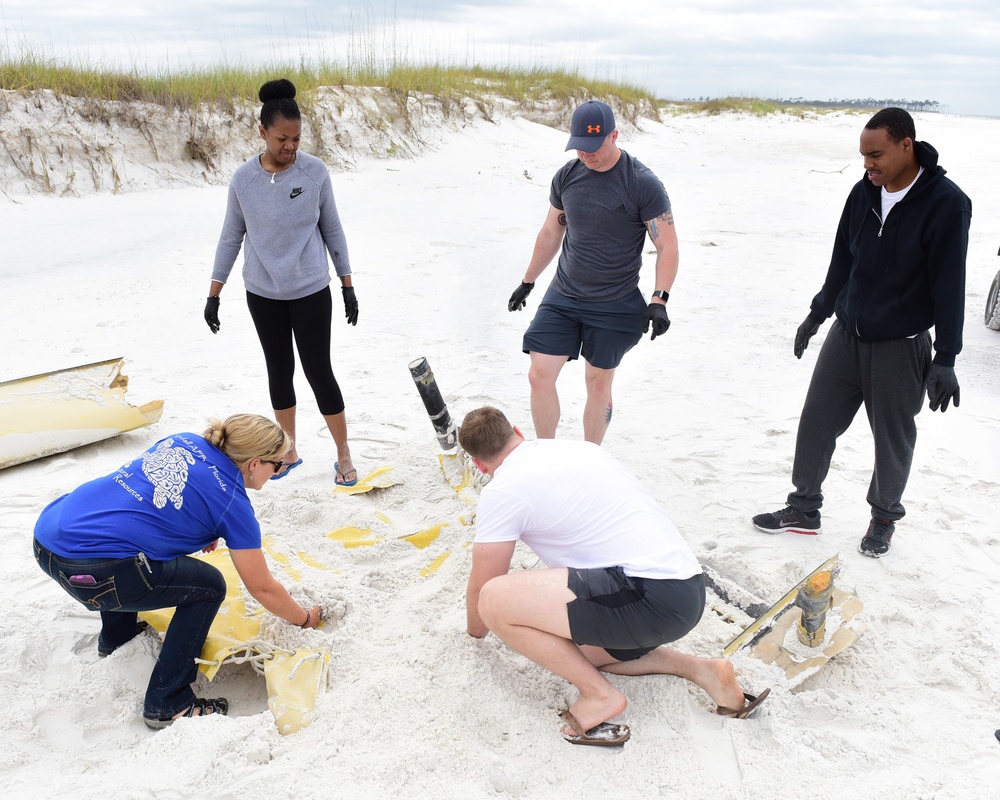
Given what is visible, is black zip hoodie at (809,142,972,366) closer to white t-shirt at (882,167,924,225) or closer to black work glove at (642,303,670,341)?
white t-shirt at (882,167,924,225)

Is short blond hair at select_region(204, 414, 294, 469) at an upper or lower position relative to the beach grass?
lower

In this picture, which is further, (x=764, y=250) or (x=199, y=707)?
(x=764, y=250)

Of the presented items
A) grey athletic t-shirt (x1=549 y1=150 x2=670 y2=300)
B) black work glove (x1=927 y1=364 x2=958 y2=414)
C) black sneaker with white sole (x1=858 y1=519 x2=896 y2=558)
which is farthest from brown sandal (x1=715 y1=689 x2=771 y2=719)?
grey athletic t-shirt (x1=549 y1=150 x2=670 y2=300)

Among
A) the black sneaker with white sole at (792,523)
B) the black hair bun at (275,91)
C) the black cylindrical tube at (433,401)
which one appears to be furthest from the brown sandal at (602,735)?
the black hair bun at (275,91)

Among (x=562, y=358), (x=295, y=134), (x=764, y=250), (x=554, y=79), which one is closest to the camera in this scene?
(x=295, y=134)

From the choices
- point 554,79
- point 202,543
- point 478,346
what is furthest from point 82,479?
point 554,79

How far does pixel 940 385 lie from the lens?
2766 mm

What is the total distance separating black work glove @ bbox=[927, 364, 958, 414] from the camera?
2.75 meters

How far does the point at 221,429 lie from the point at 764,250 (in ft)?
24.2

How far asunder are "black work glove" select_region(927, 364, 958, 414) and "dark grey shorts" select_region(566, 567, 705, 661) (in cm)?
134

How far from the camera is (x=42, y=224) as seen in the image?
7.16 metres

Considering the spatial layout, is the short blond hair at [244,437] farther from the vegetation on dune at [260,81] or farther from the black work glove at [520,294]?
the vegetation on dune at [260,81]

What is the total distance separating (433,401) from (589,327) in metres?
0.84

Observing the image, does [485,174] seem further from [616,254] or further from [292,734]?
[292,734]
